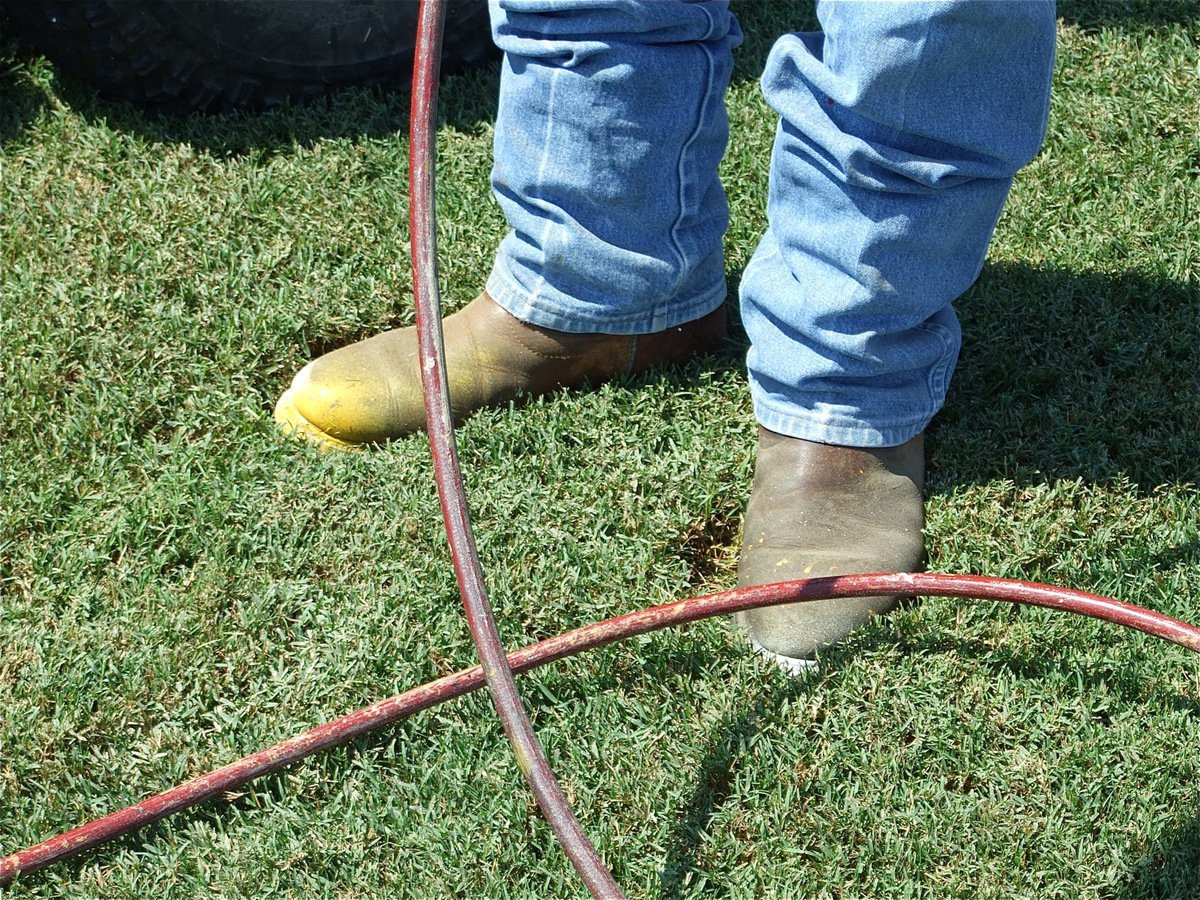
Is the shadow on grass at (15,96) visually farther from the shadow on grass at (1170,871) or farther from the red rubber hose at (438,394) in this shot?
the shadow on grass at (1170,871)

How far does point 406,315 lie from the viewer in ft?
8.34

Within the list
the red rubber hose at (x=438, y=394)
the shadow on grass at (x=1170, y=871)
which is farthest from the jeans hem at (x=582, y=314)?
the shadow on grass at (x=1170, y=871)

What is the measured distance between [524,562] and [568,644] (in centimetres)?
27

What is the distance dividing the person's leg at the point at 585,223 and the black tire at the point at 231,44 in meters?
0.96

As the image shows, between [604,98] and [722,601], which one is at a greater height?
[604,98]

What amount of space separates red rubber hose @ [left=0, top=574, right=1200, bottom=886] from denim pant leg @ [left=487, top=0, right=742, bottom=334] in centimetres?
64

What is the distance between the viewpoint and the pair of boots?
1960mm

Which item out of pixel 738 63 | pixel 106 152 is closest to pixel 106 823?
pixel 106 152

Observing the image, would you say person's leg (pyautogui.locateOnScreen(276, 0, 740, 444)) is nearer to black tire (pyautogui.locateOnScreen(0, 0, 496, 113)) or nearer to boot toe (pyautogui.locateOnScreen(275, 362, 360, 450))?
boot toe (pyautogui.locateOnScreen(275, 362, 360, 450))

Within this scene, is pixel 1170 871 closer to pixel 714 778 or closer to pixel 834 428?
pixel 714 778

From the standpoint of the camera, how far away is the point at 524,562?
2074 millimetres

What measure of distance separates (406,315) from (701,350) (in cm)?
63

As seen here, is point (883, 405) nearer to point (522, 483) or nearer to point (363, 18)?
point (522, 483)

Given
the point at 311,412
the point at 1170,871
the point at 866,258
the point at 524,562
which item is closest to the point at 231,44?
the point at 311,412
